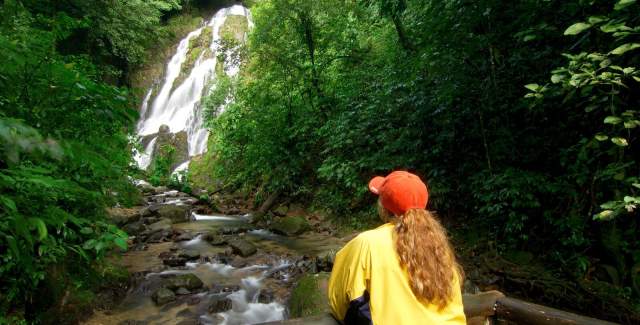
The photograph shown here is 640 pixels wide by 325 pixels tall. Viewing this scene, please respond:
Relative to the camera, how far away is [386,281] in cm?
152

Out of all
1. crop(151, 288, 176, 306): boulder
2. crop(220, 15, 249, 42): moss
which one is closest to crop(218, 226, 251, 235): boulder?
crop(151, 288, 176, 306): boulder

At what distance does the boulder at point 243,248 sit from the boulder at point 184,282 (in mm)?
1679

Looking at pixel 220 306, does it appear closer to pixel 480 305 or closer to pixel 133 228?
pixel 480 305

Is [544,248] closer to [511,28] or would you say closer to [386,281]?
[511,28]

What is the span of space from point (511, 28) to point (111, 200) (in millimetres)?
6261

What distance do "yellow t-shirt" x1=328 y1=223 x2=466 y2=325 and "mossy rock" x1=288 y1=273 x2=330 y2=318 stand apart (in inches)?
123

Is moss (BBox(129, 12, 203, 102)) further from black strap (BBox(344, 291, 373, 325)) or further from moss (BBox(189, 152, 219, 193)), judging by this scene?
black strap (BBox(344, 291, 373, 325))

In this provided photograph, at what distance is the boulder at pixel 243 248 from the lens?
25.1 feet

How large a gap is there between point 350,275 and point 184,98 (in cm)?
2386

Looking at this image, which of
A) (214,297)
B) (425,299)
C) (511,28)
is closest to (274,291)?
(214,297)

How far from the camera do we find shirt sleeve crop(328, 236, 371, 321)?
155 centimetres

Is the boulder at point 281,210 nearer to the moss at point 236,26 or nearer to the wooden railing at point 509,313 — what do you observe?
the wooden railing at point 509,313

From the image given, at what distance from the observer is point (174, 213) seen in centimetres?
1093

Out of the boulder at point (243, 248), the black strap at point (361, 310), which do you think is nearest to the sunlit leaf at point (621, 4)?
the black strap at point (361, 310)
